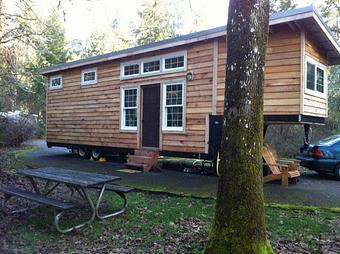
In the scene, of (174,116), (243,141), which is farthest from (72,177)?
(174,116)

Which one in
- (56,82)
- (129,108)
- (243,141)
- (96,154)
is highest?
(56,82)

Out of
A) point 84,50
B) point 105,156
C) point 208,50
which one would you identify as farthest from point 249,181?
point 84,50

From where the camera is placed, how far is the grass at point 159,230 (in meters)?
4.73

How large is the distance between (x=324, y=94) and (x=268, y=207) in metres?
5.90

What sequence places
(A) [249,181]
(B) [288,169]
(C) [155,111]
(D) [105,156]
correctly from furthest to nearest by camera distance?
(D) [105,156]
(C) [155,111]
(B) [288,169]
(A) [249,181]

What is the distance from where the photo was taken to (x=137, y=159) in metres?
11.7

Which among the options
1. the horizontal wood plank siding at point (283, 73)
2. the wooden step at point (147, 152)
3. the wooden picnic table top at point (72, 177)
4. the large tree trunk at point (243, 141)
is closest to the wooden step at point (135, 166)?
the wooden step at point (147, 152)

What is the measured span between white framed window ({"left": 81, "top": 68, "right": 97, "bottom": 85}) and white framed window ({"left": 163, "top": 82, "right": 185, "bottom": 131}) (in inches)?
152

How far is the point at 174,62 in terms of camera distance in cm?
1186

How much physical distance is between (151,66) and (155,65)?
0.20 meters

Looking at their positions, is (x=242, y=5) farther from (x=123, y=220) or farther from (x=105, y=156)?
(x=105, y=156)

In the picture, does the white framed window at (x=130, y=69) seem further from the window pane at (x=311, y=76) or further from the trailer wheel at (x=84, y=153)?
the window pane at (x=311, y=76)

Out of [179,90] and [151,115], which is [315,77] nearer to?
[179,90]

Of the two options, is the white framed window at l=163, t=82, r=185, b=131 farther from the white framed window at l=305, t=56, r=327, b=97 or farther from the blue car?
the blue car
